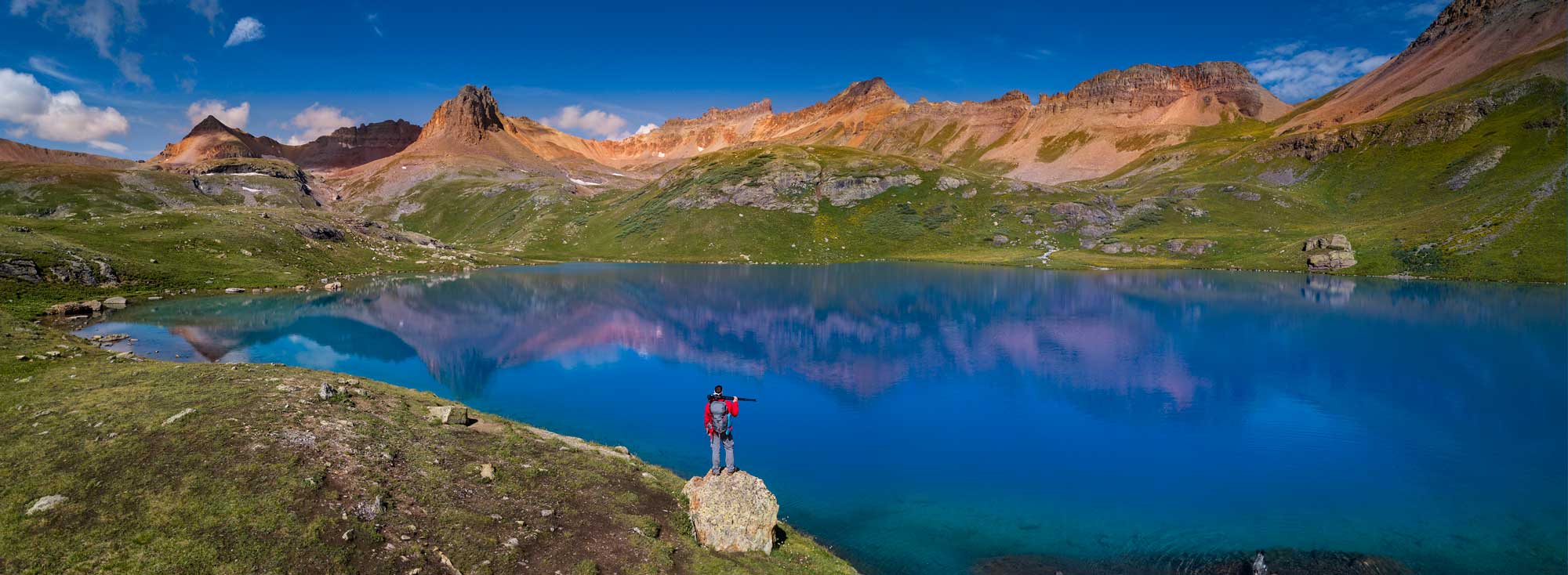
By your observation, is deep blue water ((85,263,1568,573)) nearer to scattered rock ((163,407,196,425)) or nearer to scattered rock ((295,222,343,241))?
scattered rock ((163,407,196,425))

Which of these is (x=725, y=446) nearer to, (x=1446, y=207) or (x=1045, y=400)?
(x=1045, y=400)

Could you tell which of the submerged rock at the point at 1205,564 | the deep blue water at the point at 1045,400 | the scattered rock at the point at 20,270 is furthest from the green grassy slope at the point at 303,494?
the scattered rock at the point at 20,270

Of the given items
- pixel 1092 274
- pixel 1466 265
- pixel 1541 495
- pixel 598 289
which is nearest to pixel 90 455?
pixel 1541 495

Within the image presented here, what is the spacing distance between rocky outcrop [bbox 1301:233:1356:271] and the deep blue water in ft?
114

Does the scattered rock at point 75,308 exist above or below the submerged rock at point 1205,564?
above

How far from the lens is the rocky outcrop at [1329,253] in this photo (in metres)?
128

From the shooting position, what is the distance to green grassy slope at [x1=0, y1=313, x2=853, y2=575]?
48.4ft

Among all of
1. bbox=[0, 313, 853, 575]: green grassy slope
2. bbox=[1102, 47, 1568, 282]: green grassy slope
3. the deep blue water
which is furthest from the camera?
bbox=[1102, 47, 1568, 282]: green grassy slope

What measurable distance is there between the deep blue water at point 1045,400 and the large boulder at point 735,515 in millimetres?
4901

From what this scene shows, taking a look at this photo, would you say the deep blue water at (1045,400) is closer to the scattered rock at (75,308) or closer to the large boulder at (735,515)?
the scattered rock at (75,308)

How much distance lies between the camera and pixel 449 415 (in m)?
28.6

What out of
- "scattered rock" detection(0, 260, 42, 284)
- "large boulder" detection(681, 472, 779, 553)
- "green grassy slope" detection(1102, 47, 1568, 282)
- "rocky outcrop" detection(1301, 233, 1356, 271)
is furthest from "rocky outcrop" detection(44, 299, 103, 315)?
"rocky outcrop" detection(1301, 233, 1356, 271)

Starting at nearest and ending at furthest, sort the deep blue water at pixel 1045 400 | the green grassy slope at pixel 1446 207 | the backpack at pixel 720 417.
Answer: the backpack at pixel 720 417
the deep blue water at pixel 1045 400
the green grassy slope at pixel 1446 207

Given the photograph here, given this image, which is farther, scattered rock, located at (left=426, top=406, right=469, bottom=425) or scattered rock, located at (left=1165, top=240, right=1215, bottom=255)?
scattered rock, located at (left=1165, top=240, right=1215, bottom=255)
